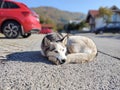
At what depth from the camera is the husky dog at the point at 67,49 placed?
6.16 meters

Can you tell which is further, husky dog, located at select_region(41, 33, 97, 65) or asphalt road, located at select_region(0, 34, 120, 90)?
husky dog, located at select_region(41, 33, 97, 65)

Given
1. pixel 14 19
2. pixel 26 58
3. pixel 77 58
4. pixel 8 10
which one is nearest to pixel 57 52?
pixel 77 58

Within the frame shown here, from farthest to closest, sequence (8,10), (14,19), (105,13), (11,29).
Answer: (105,13), (8,10), (14,19), (11,29)

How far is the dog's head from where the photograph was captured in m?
6.10

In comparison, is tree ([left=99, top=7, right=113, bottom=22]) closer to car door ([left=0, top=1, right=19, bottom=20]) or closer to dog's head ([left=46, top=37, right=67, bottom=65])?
car door ([left=0, top=1, right=19, bottom=20])

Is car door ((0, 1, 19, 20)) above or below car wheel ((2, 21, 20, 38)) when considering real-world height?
above

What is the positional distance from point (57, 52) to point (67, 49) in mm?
638

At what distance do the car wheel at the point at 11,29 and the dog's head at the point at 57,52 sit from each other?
6.35m

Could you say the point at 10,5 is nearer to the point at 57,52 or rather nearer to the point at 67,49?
the point at 67,49

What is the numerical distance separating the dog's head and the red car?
20.9 feet

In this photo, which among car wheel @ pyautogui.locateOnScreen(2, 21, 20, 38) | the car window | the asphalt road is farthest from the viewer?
the car window

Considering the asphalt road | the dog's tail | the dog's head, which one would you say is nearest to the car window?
the asphalt road

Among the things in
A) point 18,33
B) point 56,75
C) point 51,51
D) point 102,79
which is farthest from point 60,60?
point 18,33

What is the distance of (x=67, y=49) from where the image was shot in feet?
22.4
